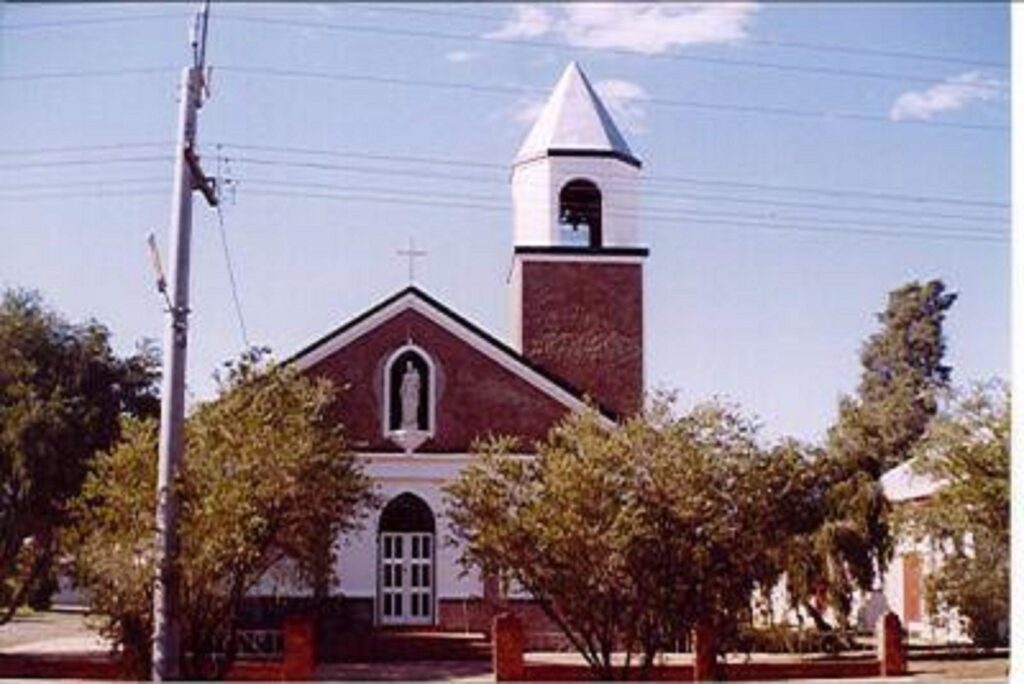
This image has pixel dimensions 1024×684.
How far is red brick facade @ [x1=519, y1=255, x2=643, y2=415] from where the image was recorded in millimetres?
12312

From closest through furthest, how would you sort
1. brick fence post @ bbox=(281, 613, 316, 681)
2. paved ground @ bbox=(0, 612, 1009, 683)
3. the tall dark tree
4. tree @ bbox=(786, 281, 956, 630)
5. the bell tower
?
1. paved ground @ bbox=(0, 612, 1009, 683)
2. brick fence post @ bbox=(281, 613, 316, 681)
3. the tall dark tree
4. tree @ bbox=(786, 281, 956, 630)
5. the bell tower

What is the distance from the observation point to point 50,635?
7605 millimetres

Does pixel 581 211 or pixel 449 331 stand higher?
pixel 581 211

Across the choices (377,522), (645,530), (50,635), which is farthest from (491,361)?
(50,635)

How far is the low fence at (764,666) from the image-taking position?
8094 mm

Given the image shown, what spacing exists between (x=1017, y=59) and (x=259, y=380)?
410 centimetres

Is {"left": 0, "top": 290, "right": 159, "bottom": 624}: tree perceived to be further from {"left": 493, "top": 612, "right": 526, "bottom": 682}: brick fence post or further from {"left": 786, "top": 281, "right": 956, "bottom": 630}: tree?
{"left": 786, "top": 281, "right": 956, "bottom": 630}: tree

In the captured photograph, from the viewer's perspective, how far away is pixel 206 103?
294 inches

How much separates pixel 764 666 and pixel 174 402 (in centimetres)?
356

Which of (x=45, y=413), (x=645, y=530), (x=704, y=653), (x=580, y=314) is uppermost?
(x=580, y=314)

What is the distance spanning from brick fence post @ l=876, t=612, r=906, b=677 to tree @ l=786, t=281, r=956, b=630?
544 millimetres

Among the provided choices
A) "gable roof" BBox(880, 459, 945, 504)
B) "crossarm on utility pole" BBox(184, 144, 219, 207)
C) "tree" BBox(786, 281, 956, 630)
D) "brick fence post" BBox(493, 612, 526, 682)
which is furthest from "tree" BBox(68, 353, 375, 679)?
"gable roof" BBox(880, 459, 945, 504)

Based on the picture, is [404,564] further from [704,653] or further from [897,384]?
[897,384]

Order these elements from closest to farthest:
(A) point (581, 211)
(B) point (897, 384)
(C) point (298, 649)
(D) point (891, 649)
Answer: (C) point (298, 649) → (D) point (891, 649) → (B) point (897, 384) → (A) point (581, 211)
